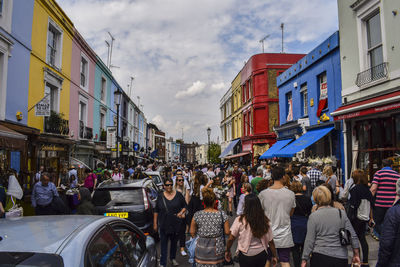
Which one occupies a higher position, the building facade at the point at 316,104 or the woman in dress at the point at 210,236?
the building facade at the point at 316,104

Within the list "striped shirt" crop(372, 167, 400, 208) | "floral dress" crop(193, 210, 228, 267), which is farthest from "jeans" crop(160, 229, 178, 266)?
"striped shirt" crop(372, 167, 400, 208)

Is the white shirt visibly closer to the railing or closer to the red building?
the railing

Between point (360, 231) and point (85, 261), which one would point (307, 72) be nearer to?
point (360, 231)

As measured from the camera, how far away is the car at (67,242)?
2.16 m

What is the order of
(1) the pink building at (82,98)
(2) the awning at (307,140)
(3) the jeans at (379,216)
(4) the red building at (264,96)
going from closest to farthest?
(3) the jeans at (379,216) < (2) the awning at (307,140) < (1) the pink building at (82,98) < (4) the red building at (264,96)

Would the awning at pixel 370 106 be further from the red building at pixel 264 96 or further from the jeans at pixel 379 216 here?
the red building at pixel 264 96

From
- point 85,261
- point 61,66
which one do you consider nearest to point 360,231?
point 85,261

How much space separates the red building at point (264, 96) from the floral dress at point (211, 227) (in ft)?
71.9

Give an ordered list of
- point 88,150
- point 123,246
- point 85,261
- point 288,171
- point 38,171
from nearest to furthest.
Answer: point 85,261 → point 123,246 → point 288,171 → point 38,171 → point 88,150

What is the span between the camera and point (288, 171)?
9.67 metres

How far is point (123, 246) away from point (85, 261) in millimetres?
934

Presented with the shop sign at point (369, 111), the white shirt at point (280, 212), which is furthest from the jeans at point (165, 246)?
the shop sign at point (369, 111)

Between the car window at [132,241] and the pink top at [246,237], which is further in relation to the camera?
the pink top at [246,237]

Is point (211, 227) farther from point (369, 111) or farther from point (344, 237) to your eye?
point (369, 111)
